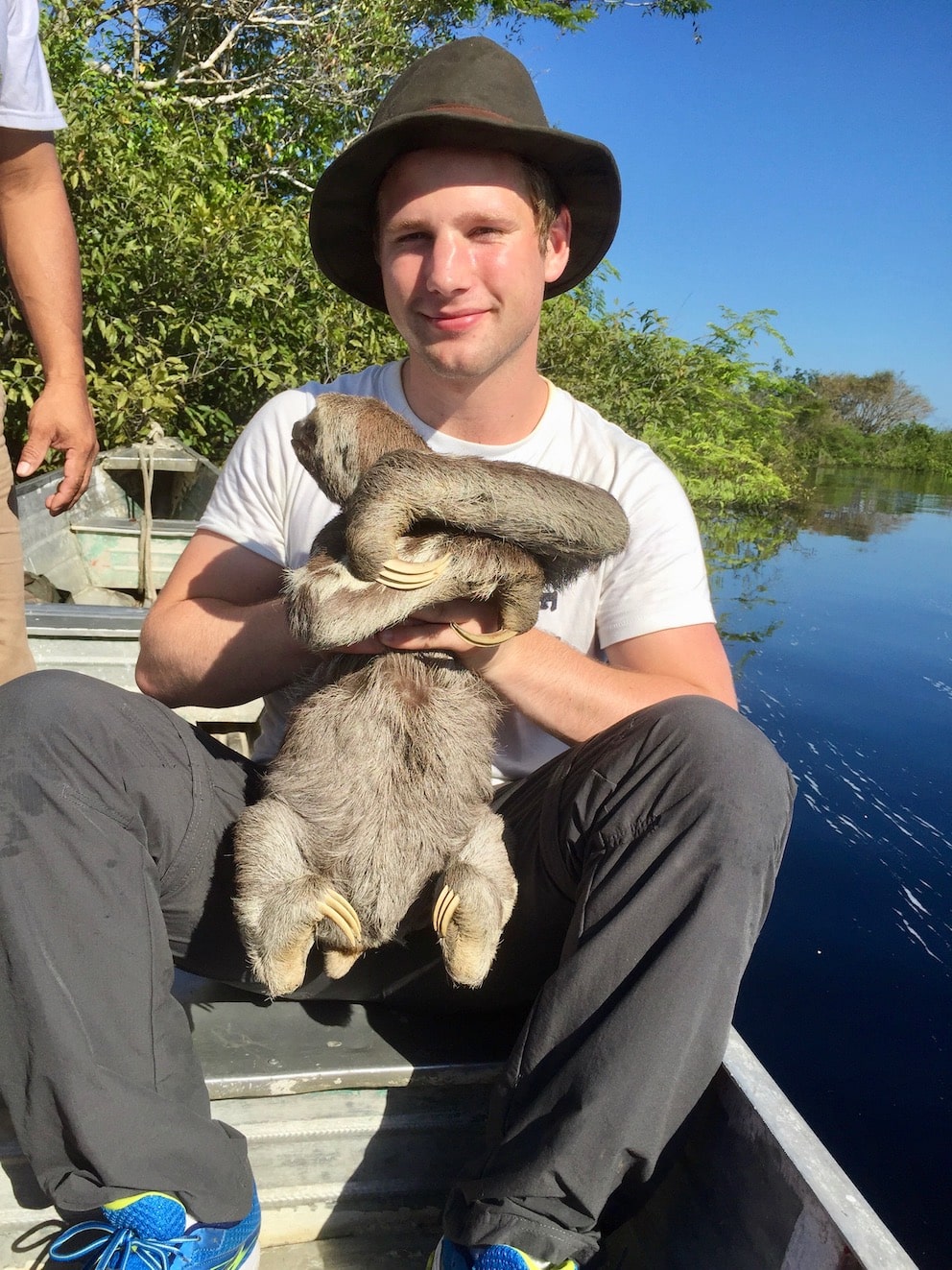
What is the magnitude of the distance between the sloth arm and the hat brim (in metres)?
1.29

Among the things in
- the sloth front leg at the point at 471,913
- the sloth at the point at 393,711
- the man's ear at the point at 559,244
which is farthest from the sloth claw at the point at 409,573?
the man's ear at the point at 559,244

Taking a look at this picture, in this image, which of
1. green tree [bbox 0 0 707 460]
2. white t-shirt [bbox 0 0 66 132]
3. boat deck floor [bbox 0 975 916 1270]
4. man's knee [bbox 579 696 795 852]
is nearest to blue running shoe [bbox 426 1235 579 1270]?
boat deck floor [bbox 0 975 916 1270]

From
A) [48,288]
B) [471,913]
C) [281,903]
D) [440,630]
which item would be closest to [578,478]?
[440,630]

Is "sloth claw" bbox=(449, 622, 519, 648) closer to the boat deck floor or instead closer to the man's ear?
the boat deck floor

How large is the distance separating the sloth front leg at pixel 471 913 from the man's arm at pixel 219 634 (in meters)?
0.74

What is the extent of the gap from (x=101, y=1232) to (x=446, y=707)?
4.23ft

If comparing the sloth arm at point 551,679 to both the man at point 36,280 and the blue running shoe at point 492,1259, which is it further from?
the man at point 36,280

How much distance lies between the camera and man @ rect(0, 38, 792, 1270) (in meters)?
1.78

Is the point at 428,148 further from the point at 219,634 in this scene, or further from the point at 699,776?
the point at 699,776

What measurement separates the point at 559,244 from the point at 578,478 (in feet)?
2.48

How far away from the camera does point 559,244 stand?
289 centimetres

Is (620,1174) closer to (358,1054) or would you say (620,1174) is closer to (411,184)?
(358,1054)

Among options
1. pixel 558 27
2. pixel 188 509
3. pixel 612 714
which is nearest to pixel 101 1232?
pixel 612 714

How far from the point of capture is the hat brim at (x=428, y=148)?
2.49 metres
